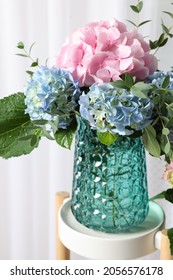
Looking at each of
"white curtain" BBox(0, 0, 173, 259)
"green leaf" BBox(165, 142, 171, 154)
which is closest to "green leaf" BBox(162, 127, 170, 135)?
"green leaf" BBox(165, 142, 171, 154)

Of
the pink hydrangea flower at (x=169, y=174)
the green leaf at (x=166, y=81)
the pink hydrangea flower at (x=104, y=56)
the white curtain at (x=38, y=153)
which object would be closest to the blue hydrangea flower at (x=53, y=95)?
the pink hydrangea flower at (x=104, y=56)

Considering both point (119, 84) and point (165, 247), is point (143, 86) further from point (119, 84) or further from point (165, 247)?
point (165, 247)

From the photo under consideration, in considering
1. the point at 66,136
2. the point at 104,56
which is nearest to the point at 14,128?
the point at 66,136

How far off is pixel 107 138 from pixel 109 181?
12cm

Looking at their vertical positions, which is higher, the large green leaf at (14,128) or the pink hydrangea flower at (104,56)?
the pink hydrangea flower at (104,56)

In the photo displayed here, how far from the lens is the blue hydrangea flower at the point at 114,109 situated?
2.31ft

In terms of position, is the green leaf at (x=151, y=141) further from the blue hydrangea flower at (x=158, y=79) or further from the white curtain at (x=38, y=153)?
the white curtain at (x=38, y=153)

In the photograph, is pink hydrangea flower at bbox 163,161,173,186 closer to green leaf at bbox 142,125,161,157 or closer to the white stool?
the white stool

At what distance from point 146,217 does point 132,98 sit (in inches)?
12.8

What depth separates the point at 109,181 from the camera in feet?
2.74

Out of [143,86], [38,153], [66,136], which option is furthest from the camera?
[38,153]

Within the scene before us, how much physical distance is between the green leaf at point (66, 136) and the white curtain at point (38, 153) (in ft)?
1.78

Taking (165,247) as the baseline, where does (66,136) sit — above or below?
above

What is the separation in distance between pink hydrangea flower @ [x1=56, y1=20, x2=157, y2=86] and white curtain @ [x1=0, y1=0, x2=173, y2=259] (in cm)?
51
